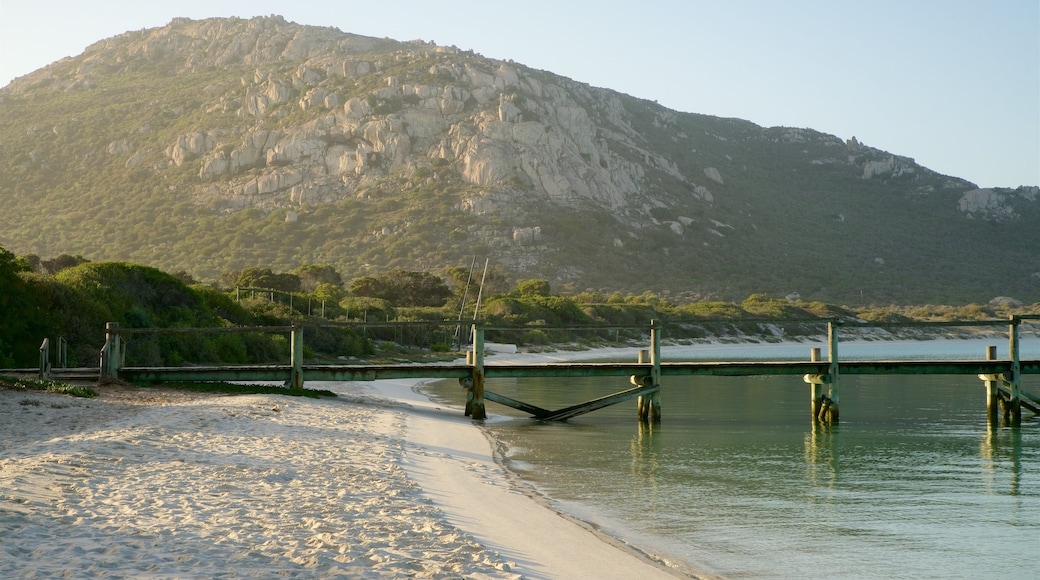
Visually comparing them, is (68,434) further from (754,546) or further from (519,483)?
(754,546)

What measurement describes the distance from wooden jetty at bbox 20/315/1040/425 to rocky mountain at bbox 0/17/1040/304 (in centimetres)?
7008

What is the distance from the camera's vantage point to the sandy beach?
714 centimetres

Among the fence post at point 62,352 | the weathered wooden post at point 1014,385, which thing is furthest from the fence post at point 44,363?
the weathered wooden post at point 1014,385

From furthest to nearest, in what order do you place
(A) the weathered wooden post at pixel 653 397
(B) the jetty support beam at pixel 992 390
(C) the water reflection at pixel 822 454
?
(B) the jetty support beam at pixel 992 390 < (A) the weathered wooden post at pixel 653 397 < (C) the water reflection at pixel 822 454

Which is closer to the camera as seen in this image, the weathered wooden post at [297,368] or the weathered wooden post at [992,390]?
the weathered wooden post at [297,368]

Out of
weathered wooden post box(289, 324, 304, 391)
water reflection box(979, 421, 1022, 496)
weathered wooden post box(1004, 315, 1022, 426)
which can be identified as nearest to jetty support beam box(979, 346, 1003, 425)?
weathered wooden post box(1004, 315, 1022, 426)

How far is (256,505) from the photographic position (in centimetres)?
927

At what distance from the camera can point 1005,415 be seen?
23.2 m

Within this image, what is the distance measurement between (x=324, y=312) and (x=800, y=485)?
36838 millimetres

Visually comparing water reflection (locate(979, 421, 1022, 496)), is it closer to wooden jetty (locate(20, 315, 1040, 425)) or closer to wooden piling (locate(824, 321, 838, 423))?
wooden jetty (locate(20, 315, 1040, 425))

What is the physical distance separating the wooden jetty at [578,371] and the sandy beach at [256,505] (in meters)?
4.30

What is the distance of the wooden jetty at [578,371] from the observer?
20531 millimetres

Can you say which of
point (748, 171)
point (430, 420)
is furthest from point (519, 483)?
point (748, 171)

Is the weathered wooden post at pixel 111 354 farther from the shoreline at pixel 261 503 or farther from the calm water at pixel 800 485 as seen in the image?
the calm water at pixel 800 485
